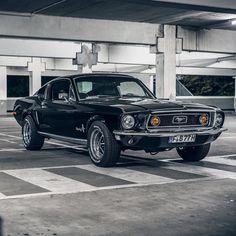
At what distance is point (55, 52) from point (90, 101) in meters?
16.6

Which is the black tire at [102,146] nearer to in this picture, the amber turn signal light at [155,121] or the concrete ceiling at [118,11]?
the amber turn signal light at [155,121]

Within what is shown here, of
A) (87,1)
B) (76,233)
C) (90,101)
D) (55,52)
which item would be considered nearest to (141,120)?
(90,101)

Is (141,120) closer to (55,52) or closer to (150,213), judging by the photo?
(150,213)

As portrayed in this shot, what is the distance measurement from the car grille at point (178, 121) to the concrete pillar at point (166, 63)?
37.6 feet

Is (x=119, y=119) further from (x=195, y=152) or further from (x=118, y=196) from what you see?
(x=118, y=196)

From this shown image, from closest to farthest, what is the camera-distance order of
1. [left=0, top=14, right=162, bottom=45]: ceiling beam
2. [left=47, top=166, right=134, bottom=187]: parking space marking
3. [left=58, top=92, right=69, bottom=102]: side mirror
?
[left=47, top=166, right=134, bottom=187]: parking space marking < [left=58, top=92, right=69, bottom=102]: side mirror < [left=0, top=14, right=162, bottom=45]: ceiling beam

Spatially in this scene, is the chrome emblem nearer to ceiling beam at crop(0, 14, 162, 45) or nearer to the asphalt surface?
the asphalt surface

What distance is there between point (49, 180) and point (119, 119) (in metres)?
1.48

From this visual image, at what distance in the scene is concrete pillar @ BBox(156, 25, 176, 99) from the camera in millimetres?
19906

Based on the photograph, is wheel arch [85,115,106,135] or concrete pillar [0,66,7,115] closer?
wheel arch [85,115,106,135]

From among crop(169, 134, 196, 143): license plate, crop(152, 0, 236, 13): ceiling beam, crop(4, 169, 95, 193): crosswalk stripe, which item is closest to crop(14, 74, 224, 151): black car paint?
crop(169, 134, 196, 143): license plate

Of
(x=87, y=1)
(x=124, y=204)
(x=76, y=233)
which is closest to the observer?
(x=76, y=233)

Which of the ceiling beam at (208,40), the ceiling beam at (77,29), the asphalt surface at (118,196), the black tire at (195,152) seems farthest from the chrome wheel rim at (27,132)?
the ceiling beam at (208,40)

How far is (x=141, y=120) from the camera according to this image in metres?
8.02
